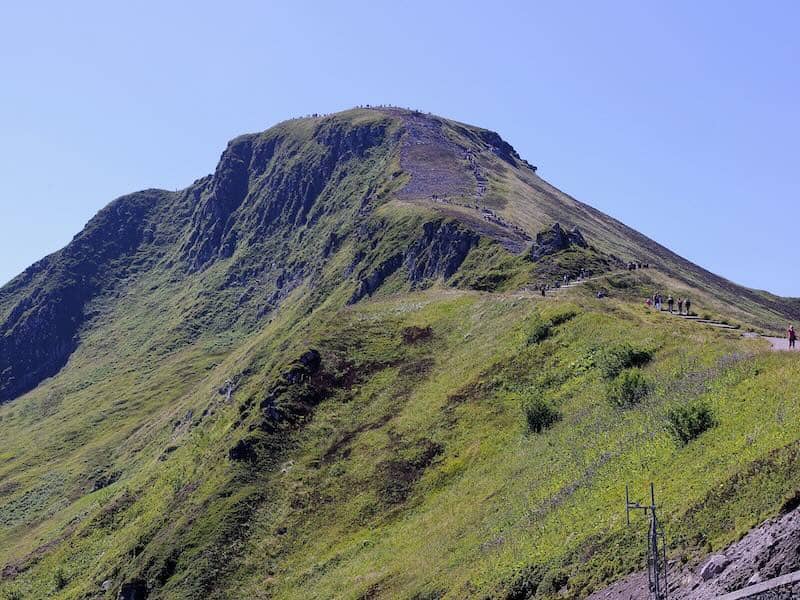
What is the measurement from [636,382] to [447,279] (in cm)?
6367

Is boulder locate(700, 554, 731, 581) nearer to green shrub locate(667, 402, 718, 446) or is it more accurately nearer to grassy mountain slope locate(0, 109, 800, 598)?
grassy mountain slope locate(0, 109, 800, 598)

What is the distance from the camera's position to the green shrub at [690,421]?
1469 inches

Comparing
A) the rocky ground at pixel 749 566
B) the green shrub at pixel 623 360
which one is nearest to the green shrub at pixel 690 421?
the rocky ground at pixel 749 566

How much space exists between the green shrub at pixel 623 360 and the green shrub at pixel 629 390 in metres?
3.35

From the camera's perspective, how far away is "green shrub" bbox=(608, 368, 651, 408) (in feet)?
153

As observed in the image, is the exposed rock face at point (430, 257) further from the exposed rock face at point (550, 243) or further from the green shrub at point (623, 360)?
the green shrub at point (623, 360)

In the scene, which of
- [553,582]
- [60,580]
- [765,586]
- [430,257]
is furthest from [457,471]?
[430,257]

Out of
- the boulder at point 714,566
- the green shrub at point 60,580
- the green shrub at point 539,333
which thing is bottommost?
the green shrub at point 60,580

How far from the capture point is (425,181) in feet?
575

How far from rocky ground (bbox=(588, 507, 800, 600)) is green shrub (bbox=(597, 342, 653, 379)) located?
87.5 ft

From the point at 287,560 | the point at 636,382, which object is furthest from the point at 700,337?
the point at 287,560

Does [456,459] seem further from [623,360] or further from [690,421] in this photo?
[690,421]

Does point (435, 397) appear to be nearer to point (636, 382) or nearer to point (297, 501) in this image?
point (297, 501)

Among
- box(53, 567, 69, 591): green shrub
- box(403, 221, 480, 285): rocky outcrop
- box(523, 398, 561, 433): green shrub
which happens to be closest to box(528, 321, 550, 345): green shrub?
box(523, 398, 561, 433): green shrub
